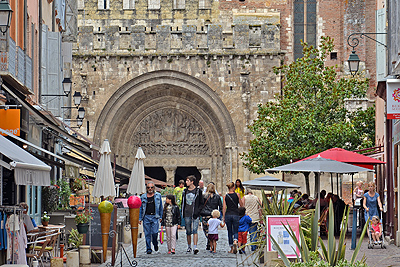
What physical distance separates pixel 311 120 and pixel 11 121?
13.0 metres

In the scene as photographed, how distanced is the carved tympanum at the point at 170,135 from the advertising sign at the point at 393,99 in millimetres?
19868

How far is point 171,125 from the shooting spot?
33281 mm

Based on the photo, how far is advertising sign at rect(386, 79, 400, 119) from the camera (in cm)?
1320

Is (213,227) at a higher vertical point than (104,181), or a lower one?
lower

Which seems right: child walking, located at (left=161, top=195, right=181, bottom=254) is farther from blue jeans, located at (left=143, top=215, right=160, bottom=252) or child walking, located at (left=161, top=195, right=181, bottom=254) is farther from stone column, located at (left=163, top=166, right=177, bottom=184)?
stone column, located at (left=163, top=166, right=177, bottom=184)

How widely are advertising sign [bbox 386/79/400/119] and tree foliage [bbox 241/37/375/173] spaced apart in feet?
34.9

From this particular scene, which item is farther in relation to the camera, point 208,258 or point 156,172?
point 156,172

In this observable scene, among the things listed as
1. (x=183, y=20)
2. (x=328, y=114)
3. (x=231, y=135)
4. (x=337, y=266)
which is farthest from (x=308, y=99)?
(x=337, y=266)

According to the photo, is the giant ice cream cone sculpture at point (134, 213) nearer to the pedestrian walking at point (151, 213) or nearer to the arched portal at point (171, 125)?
the pedestrian walking at point (151, 213)

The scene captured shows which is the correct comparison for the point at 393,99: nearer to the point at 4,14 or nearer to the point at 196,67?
the point at 4,14

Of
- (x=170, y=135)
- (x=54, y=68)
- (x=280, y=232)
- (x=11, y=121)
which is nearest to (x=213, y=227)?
(x=280, y=232)

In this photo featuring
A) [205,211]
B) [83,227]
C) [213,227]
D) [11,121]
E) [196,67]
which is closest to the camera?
[11,121]

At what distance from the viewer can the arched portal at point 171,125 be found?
103 feet

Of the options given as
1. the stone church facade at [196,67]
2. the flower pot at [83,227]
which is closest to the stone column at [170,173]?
the stone church facade at [196,67]
